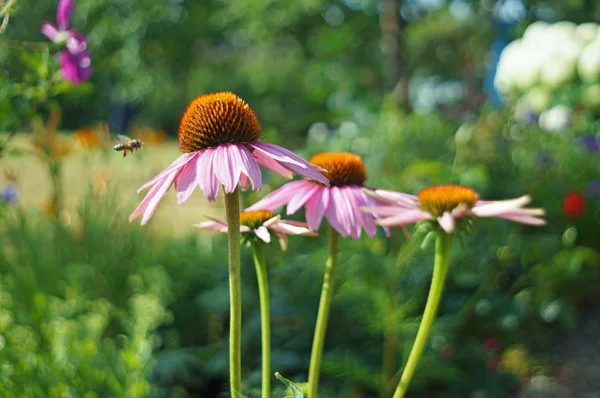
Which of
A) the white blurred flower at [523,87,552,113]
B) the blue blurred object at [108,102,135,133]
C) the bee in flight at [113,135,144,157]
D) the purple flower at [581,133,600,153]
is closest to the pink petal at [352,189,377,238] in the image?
the bee in flight at [113,135,144,157]

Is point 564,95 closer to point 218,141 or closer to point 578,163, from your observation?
point 578,163

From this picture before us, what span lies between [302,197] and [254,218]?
2.7 inches

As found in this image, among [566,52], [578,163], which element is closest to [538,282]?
[578,163]

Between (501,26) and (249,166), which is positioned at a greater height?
(501,26)

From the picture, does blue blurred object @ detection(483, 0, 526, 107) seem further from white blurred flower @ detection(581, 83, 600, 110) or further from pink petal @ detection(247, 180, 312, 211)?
pink petal @ detection(247, 180, 312, 211)

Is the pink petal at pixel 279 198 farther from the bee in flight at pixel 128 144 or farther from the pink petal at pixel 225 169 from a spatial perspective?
the bee in flight at pixel 128 144

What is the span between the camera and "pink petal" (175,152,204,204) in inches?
25.9

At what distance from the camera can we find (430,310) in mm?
712

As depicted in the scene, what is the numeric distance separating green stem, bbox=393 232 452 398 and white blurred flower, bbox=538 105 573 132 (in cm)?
255

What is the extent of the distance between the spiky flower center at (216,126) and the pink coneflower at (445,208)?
155mm

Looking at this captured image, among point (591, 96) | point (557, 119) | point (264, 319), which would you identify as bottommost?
point (264, 319)

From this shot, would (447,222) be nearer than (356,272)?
Yes

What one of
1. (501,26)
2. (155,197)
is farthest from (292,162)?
(501,26)

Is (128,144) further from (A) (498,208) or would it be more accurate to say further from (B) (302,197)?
(A) (498,208)
